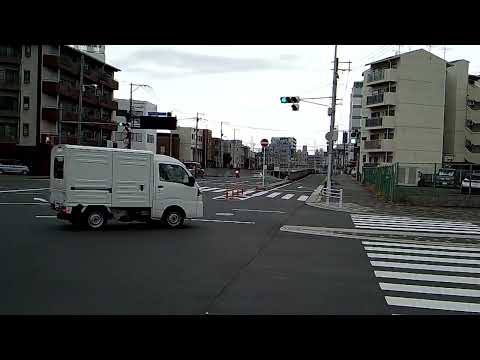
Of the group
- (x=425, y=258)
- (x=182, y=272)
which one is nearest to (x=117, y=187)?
(x=182, y=272)

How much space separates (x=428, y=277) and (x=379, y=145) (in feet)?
155

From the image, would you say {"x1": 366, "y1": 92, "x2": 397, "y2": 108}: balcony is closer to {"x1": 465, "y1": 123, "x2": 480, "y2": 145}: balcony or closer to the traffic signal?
{"x1": 465, "y1": 123, "x2": 480, "y2": 145}: balcony

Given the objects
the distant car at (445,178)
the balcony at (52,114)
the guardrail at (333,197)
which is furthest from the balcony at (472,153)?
the balcony at (52,114)

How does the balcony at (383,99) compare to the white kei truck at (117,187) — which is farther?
the balcony at (383,99)

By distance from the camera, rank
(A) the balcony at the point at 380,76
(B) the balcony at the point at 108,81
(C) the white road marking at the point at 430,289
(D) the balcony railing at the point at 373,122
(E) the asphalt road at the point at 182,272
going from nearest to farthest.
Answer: (E) the asphalt road at the point at 182,272, (C) the white road marking at the point at 430,289, (A) the balcony at the point at 380,76, (D) the balcony railing at the point at 373,122, (B) the balcony at the point at 108,81

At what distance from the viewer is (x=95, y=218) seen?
13.3 metres

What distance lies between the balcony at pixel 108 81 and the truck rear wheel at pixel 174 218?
2003 inches

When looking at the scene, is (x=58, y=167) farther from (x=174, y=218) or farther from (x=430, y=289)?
(x=430, y=289)

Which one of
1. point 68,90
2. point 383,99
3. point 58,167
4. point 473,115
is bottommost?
point 58,167

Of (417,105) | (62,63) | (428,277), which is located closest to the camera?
(428,277)

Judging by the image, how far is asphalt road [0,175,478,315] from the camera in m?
6.20

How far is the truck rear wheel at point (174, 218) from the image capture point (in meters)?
14.3

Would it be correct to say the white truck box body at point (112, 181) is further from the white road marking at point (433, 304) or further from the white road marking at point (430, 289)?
the white road marking at point (433, 304)
